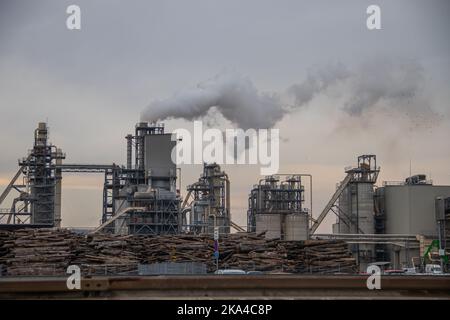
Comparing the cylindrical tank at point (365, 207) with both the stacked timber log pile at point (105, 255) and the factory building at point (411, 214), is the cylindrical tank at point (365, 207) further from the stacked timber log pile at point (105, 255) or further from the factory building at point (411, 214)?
the stacked timber log pile at point (105, 255)

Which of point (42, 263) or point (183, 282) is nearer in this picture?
point (183, 282)

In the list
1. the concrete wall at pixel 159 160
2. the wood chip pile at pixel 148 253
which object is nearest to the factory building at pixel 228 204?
the concrete wall at pixel 159 160

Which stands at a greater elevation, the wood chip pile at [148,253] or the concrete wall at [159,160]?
the concrete wall at [159,160]

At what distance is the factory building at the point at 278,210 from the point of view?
65.1 meters

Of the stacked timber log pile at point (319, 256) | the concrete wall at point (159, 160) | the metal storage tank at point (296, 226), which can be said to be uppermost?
the concrete wall at point (159, 160)

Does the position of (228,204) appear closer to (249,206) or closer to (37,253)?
(249,206)

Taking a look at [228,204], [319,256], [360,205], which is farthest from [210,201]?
[319,256]

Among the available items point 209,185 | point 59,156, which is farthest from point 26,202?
point 209,185

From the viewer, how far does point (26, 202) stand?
244 ft

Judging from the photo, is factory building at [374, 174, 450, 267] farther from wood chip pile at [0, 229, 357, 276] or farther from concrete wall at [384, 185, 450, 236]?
wood chip pile at [0, 229, 357, 276]

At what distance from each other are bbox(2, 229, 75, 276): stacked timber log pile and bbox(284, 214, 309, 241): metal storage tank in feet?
87.6

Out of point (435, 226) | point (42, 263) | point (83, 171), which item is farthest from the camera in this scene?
point (83, 171)
